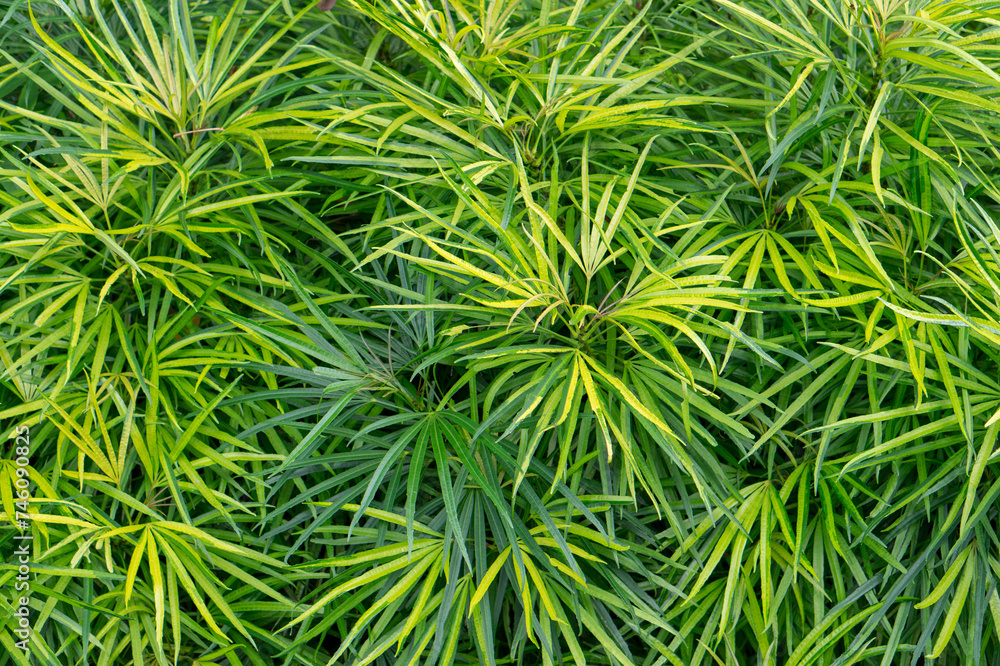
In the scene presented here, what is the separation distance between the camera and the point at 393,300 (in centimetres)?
104

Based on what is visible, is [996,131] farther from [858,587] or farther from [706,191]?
[858,587]

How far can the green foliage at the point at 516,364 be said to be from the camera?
2.95 feet

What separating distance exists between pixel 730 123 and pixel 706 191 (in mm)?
107

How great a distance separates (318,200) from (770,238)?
66cm

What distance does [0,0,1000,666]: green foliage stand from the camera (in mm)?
900

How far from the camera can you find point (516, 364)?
96 centimetres

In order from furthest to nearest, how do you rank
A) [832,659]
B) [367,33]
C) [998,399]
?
[367,33] → [832,659] → [998,399]

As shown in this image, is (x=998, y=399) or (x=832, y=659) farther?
(x=832, y=659)

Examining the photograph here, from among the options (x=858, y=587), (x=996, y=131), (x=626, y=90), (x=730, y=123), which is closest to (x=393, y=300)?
(x=626, y=90)

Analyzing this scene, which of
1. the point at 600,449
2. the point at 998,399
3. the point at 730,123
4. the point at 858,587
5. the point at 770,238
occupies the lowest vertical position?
the point at 858,587

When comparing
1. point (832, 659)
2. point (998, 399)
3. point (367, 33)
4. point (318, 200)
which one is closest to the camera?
point (998, 399)

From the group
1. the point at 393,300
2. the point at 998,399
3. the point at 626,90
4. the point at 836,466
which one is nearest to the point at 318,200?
the point at 393,300

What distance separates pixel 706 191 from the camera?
3.36 feet

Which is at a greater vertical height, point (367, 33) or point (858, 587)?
point (367, 33)
